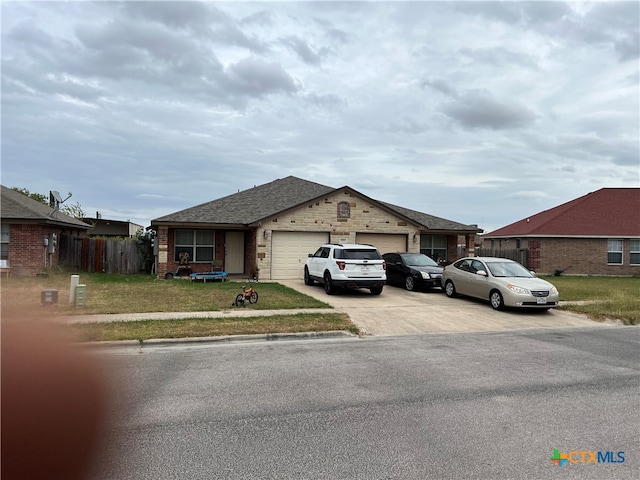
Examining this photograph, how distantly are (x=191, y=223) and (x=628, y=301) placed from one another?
16598 mm

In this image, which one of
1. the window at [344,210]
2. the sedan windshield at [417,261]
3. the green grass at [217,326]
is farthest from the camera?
the window at [344,210]

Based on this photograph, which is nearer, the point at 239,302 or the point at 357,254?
the point at 239,302

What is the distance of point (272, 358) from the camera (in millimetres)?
7480

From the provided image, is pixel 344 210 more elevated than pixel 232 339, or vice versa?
pixel 344 210

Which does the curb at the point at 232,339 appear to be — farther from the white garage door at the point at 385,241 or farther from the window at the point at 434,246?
the window at the point at 434,246

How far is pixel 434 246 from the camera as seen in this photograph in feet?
83.3

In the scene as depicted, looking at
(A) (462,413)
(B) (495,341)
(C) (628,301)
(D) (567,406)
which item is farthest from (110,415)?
(C) (628,301)

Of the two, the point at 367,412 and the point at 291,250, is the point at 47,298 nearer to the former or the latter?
the point at 367,412

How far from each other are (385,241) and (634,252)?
18158mm

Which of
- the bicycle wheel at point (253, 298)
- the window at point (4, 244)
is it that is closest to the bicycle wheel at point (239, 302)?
the bicycle wheel at point (253, 298)

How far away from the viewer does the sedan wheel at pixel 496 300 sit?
13297 mm

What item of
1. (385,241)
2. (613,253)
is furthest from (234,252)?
(613,253)

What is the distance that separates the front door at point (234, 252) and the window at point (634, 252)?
24.4 meters

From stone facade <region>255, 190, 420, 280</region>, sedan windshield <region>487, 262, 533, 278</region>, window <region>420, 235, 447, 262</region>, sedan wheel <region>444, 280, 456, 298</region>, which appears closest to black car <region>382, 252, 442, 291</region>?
sedan wheel <region>444, 280, 456, 298</region>
